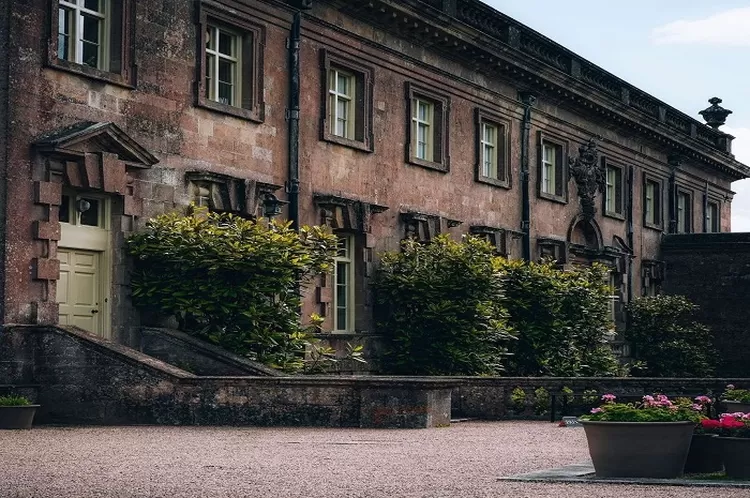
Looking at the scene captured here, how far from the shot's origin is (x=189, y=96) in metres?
22.9

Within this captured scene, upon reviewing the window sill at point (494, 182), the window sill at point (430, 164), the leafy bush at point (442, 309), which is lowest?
the leafy bush at point (442, 309)

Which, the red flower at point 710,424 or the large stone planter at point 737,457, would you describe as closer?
the large stone planter at point 737,457

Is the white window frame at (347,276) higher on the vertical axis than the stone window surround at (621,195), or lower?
lower

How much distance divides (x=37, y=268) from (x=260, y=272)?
3503 mm

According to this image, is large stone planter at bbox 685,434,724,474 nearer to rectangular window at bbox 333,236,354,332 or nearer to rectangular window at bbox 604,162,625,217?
rectangular window at bbox 333,236,354,332

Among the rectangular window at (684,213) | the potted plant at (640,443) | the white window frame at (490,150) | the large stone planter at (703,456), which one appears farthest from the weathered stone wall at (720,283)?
the potted plant at (640,443)

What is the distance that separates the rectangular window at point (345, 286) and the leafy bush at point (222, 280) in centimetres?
488

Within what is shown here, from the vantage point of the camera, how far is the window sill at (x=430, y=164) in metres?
29.3

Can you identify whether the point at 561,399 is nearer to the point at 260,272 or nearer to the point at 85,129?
the point at 260,272

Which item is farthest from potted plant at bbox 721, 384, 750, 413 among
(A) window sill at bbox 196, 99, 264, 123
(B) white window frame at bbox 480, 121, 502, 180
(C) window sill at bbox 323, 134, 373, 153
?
(B) white window frame at bbox 480, 121, 502, 180

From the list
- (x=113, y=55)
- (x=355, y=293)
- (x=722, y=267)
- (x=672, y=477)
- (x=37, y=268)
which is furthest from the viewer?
(x=722, y=267)

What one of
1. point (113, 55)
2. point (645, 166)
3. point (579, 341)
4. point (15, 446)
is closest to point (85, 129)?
point (113, 55)

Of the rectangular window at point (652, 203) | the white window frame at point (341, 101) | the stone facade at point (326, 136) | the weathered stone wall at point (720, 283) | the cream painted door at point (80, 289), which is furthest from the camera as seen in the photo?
the rectangular window at point (652, 203)

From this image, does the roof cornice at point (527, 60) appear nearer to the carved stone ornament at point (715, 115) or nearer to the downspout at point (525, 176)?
the downspout at point (525, 176)
